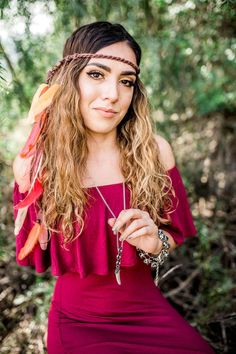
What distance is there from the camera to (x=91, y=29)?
A: 195cm

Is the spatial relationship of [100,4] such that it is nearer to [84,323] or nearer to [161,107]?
[161,107]

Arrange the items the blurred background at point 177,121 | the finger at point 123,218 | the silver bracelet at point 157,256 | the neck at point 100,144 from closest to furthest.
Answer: the finger at point 123,218 → the silver bracelet at point 157,256 → the neck at point 100,144 → the blurred background at point 177,121

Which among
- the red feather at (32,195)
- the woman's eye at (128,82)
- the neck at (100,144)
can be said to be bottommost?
the red feather at (32,195)

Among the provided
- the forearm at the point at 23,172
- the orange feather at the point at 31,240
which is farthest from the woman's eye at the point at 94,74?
the orange feather at the point at 31,240

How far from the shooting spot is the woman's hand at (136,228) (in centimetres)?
166

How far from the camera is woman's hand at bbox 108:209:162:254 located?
166 cm

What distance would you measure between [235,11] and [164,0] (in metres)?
0.65

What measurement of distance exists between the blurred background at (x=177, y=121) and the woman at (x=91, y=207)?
Answer: 34 centimetres

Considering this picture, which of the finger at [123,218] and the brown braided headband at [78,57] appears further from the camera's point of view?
the brown braided headband at [78,57]

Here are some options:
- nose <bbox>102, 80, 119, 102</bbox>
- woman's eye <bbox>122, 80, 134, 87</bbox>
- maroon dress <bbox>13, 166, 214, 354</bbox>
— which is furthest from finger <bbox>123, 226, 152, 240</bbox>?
woman's eye <bbox>122, 80, 134, 87</bbox>

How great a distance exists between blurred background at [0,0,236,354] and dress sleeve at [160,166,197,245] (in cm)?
50

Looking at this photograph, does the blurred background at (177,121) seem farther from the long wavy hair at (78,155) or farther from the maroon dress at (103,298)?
the maroon dress at (103,298)

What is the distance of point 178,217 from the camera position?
2.21m

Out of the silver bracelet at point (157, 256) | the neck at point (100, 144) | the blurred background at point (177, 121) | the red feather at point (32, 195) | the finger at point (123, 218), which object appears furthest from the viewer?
the blurred background at point (177, 121)
